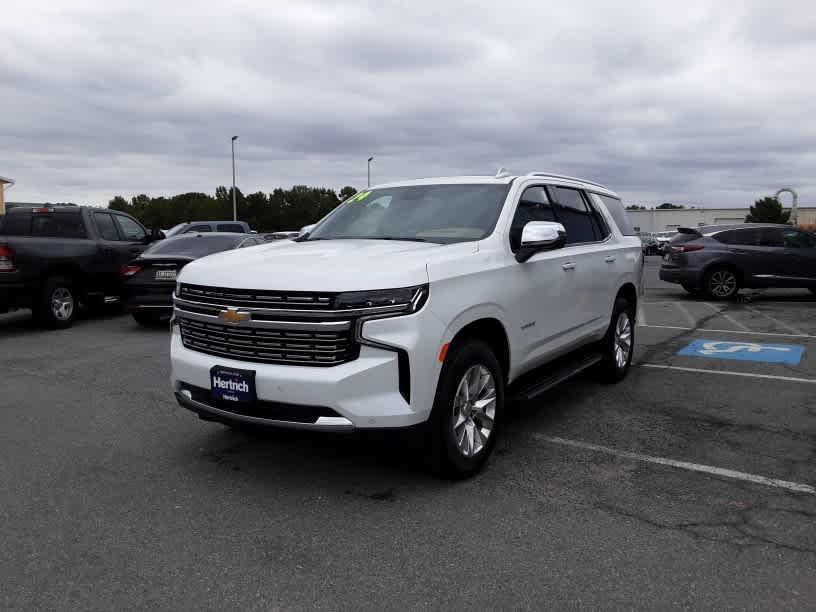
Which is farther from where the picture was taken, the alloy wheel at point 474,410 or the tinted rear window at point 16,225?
the tinted rear window at point 16,225

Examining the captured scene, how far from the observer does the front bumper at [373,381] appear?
3574 mm

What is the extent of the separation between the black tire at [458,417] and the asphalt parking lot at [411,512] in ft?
0.48

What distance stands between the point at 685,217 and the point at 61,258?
87.0 metres

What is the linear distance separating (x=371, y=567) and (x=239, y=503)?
1.06 m

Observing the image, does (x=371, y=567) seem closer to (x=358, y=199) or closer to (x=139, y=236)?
(x=358, y=199)

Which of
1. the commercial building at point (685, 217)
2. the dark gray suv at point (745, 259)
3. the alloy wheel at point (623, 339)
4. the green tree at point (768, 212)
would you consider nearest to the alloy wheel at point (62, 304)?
the alloy wheel at point (623, 339)

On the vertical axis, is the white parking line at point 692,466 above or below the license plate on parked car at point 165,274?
below

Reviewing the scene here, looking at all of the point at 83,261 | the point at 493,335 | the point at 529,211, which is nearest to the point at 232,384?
the point at 493,335

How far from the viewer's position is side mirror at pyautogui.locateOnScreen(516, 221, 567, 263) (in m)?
4.48

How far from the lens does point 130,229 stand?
12609 mm

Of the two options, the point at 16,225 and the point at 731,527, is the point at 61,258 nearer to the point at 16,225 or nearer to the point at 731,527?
the point at 16,225

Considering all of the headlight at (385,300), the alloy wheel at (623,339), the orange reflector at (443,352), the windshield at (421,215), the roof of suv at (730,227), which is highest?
the windshield at (421,215)

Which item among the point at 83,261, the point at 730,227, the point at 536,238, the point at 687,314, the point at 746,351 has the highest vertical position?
the point at 536,238

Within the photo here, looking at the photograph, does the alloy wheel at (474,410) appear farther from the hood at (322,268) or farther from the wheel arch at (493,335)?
the hood at (322,268)
